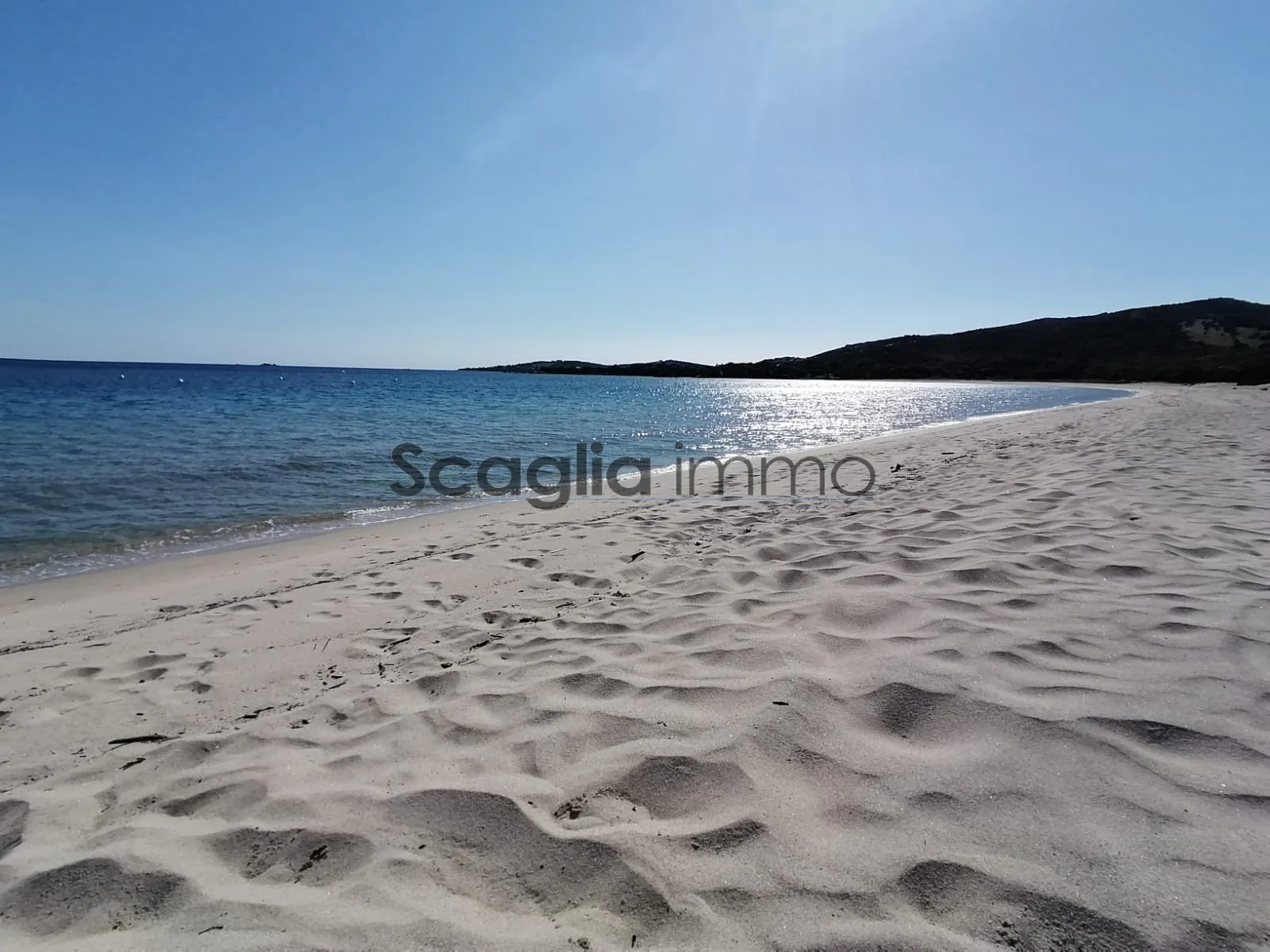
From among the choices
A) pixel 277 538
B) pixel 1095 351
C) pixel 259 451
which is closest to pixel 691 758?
pixel 277 538

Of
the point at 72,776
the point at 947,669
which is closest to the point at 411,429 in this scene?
the point at 72,776

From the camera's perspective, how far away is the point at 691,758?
2.06 metres

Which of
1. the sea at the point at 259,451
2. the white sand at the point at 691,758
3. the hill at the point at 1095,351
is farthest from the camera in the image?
the hill at the point at 1095,351

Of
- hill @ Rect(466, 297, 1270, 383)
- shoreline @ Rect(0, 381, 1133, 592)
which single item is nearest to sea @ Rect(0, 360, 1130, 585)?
shoreline @ Rect(0, 381, 1133, 592)

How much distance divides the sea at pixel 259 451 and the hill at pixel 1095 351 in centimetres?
3367

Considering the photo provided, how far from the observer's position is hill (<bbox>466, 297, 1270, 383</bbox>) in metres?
52.8

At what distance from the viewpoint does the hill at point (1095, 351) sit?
173 ft

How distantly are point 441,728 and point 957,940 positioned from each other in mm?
1946

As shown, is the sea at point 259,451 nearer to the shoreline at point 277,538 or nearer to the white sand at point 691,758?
the shoreline at point 277,538

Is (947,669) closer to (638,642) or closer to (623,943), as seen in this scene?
(638,642)

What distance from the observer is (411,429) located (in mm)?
19062

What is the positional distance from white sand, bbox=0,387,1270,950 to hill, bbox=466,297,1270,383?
172 ft

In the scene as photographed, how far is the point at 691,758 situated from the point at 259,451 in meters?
14.3

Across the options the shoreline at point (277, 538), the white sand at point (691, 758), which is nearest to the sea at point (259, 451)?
the shoreline at point (277, 538)
